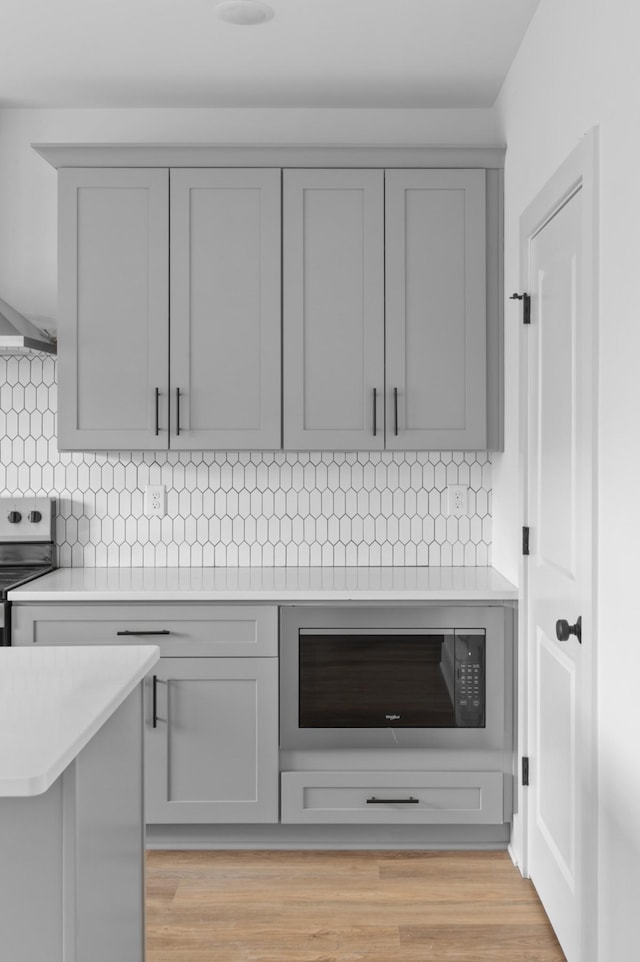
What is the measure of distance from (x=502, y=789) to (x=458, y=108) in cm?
257

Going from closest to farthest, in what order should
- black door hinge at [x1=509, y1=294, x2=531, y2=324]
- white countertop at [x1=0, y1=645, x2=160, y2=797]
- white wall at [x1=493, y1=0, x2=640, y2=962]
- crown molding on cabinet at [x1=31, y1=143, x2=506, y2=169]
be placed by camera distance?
white countertop at [x1=0, y1=645, x2=160, y2=797] < white wall at [x1=493, y1=0, x2=640, y2=962] < black door hinge at [x1=509, y1=294, x2=531, y2=324] < crown molding on cabinet at [x1=31, y1=143, x2=506, y2=169]

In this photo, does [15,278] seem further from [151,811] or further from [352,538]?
[151,811]

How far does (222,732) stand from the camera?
2949mm

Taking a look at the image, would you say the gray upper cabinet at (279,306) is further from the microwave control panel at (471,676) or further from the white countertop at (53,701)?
the white countertop at (53,701)

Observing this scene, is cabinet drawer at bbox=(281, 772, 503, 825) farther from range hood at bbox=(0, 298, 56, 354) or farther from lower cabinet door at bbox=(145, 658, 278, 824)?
range hood at bbox=(0, 298, 56, 354)

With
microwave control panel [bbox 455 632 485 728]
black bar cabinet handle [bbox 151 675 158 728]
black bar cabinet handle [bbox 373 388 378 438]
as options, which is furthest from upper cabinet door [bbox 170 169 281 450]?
microwave control panel [bbox 455 632 485 728]

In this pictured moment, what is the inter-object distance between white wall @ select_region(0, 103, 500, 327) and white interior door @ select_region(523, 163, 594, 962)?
109 cm

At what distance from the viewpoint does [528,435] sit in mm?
2762

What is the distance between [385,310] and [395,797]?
1714 millimetres

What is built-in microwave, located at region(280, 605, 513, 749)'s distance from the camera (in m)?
2.96

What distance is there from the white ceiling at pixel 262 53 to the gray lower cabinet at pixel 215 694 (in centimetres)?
188

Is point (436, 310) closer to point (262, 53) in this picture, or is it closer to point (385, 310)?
point (385, 310)

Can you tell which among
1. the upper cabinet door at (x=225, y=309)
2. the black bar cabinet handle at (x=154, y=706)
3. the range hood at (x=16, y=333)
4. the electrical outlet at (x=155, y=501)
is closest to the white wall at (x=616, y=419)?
the upper cabinet door at (x=225, y=309)

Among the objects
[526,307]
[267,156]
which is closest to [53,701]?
[526,307]
